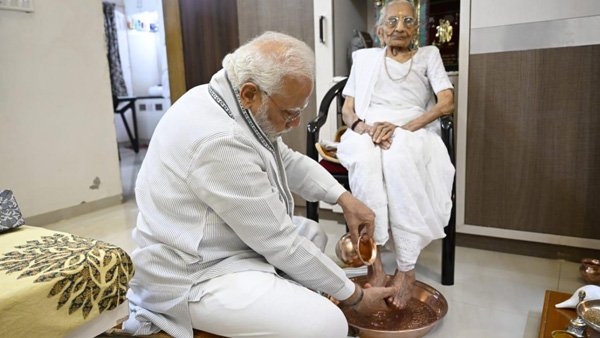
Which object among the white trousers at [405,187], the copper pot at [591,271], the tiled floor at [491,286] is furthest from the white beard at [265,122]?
the copper pot at [591,271]

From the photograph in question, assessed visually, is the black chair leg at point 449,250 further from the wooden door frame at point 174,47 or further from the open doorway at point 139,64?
the open doorway at point 139,64

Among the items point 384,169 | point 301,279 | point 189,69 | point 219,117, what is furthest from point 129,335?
point 189,69

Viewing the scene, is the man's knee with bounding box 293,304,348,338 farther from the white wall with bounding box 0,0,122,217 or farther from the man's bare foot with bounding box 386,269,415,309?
the white wall with bounding box 0,0,122,217

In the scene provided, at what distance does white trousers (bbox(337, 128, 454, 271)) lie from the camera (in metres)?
1.53

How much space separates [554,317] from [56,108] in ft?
9.06

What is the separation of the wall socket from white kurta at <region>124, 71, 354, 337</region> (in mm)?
2005

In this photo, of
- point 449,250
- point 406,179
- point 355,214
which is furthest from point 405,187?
point 449,250

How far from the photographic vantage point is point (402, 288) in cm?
151

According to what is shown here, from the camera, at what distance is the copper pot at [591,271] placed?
5.35 feet

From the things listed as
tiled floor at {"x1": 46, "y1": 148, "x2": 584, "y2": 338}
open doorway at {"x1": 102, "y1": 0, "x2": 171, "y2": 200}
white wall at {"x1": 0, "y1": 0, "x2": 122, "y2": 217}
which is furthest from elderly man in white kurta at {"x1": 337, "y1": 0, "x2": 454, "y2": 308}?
open doorway at {"x1": 102, "y1": 0, "x2": 171, "y2": 200}

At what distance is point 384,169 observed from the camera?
158 cm

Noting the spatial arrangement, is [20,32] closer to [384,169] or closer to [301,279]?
[384,169]

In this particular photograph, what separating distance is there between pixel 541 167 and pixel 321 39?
1226 millimetres

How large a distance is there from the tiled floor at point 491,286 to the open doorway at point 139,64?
4.14 metres
